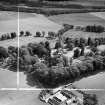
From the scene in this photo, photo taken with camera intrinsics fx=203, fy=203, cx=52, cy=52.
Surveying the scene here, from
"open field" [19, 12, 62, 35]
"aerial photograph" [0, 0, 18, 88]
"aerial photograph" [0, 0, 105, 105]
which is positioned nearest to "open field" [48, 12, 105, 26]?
"aerial photograph" [0, 0, 105, 105]

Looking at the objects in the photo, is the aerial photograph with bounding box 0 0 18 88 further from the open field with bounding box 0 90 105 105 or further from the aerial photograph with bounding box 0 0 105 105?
the open field with bounding box 0 90 105 105

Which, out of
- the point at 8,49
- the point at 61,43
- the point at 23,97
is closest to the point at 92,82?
the point at 23,97

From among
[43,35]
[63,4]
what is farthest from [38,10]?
[43,35]

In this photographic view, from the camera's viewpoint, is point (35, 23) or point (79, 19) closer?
point (35, 23)

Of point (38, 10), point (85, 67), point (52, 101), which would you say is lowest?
point (52, 101)

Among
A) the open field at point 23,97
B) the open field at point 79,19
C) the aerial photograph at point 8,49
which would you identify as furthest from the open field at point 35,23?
the open field at point 23,97

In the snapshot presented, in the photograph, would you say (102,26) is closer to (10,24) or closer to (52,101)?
(10,24)

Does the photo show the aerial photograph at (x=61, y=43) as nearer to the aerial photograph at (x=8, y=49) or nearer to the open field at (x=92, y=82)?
the open field at (x=92, y=82)

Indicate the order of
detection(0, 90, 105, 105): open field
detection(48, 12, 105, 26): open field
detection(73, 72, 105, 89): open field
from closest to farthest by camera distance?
detection(0, 90, 105, 105): open field, detection(73, 72, 105, 89): open field, detection(48, 12, 105, 26): open field

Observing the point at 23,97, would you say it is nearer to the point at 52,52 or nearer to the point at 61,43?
the point at 52,52
